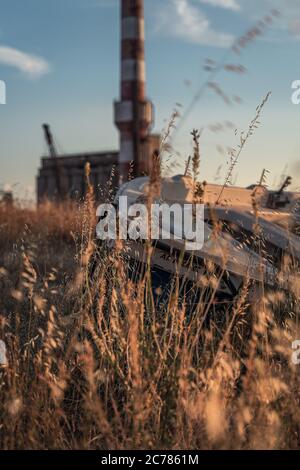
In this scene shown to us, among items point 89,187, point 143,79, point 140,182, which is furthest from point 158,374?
point 143,79

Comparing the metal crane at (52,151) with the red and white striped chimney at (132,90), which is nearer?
the red and white striped chimney at (132,90)

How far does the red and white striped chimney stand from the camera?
22.0m

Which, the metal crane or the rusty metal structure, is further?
the metal crane

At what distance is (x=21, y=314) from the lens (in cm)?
481

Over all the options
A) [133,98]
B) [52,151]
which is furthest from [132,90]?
[52,151]

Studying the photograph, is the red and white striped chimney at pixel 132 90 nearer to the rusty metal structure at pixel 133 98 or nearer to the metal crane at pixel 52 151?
the rusty metal structure at pixel 133 98

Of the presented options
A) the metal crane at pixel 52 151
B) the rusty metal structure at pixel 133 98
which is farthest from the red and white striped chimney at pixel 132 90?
the metal crane at pixel 52 151

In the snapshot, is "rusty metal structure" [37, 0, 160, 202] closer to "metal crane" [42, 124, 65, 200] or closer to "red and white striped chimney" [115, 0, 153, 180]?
"red and white striped chimney" [115, 0, 153, 180]

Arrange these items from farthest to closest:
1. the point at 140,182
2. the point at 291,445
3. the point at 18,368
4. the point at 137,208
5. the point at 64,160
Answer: the point at 64,160
the point at 140,182
the point at 137,208
the point at 18,368
the point at 291,445

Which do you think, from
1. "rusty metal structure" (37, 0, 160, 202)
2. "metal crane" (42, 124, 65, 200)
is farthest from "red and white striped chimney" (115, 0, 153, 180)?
"metal crane" (42, 124, 65, 200)

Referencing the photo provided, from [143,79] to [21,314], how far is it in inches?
734

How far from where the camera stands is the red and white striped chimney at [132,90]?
21969 millimetres

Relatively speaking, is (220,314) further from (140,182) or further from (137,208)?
(140,182)

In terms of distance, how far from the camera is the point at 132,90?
22.2 m
